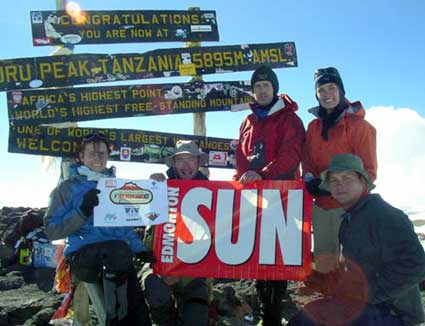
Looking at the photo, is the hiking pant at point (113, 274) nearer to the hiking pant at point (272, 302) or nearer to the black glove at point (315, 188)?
the hiking pant at point (272, 302)

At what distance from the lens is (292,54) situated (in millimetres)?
7781

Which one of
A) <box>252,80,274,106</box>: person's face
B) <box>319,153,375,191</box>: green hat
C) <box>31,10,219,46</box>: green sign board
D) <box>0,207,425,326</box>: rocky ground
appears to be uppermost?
<box>31,10,219,46</box>: green sign board

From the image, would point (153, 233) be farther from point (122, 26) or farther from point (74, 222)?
point (122, 26)

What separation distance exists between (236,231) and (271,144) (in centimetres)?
104

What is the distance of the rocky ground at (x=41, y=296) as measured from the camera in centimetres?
589

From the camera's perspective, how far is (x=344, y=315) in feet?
11.8

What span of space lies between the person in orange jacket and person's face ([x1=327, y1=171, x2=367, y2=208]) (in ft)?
2.00

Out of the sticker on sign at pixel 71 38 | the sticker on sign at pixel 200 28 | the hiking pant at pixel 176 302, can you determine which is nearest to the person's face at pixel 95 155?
the hiking pant at pixel 176 302

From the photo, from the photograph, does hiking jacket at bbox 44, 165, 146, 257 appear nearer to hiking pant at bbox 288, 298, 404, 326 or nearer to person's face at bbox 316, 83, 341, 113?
hiking pant at bbox 288, 298, 404, 326

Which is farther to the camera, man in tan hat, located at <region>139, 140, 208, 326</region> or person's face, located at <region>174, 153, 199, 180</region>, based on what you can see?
person's face, located at <region>174, 153, 199, 180</region>

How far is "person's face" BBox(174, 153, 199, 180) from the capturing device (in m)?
5.09

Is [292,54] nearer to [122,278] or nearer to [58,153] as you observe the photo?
[58,153]

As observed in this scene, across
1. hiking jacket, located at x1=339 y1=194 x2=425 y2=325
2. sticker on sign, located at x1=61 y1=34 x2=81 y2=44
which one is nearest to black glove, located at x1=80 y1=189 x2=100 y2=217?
hiking jacket, located at x1=339 y1=194 x2=425 y2=325

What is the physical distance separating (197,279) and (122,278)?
2.75ft
